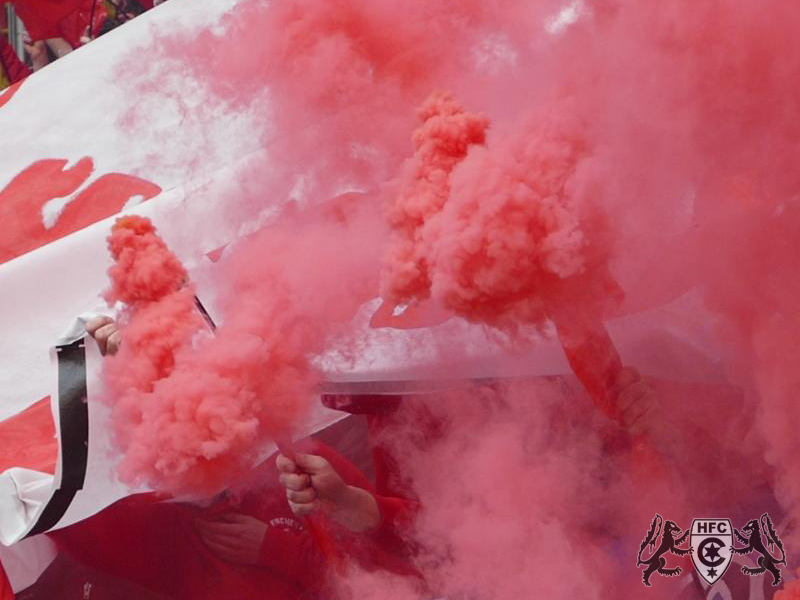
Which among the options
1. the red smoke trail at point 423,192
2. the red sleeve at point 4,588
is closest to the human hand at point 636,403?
the red smoke trail at point 423,192

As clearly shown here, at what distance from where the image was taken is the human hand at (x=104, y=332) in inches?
25.8

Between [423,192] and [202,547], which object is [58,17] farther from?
[423,192]

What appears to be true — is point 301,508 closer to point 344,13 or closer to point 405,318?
point 405,318

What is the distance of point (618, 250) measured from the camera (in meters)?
0.48

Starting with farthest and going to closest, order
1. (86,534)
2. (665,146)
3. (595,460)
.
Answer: (86,534) < (595,460) < (665,146)

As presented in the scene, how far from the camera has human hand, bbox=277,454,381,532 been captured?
63 centimetres

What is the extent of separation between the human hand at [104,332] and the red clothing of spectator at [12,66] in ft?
3.22

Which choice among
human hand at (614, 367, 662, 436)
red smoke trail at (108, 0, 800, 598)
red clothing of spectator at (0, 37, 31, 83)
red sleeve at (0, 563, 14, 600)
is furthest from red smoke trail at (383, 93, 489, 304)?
red clothing of spectator at (0, 37, 31, 83)

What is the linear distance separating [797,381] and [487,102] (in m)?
0.25

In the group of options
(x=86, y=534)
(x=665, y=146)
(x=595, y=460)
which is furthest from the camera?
(x=86, y=534)

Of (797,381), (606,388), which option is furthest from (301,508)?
(797,381)

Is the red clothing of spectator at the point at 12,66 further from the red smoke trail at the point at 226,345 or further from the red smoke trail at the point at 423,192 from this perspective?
the red smoke trail at the point at 423,192

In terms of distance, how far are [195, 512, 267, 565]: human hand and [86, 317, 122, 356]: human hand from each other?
17cm

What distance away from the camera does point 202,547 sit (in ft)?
2.40
